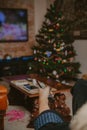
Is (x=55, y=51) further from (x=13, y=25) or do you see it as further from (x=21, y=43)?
(x=13, y=25)

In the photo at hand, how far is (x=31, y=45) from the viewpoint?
640 cm

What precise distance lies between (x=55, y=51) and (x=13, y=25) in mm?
1410

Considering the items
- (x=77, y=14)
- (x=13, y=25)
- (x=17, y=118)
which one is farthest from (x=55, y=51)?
(x=17, y=118)

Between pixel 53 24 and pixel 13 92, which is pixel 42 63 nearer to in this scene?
pixel 53 24

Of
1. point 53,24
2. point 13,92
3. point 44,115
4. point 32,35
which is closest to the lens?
point 44,115

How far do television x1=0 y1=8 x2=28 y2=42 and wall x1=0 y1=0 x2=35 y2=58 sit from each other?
0.13 meters

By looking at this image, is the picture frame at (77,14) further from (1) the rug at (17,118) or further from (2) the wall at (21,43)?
(1) the rug at (17,118)

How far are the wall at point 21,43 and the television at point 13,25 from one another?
13 centimetres

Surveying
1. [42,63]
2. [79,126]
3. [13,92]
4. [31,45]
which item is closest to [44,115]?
[79,126]

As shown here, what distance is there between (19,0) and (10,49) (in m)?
1.32

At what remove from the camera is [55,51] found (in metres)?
5.49

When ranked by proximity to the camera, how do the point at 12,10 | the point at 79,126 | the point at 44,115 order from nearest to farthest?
the point at 79,126, the point at 44,115, the point at 12,10

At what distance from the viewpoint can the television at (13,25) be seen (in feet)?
19.4

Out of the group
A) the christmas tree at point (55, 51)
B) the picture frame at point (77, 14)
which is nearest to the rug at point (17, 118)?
the christmas tree at point (55, 51)
